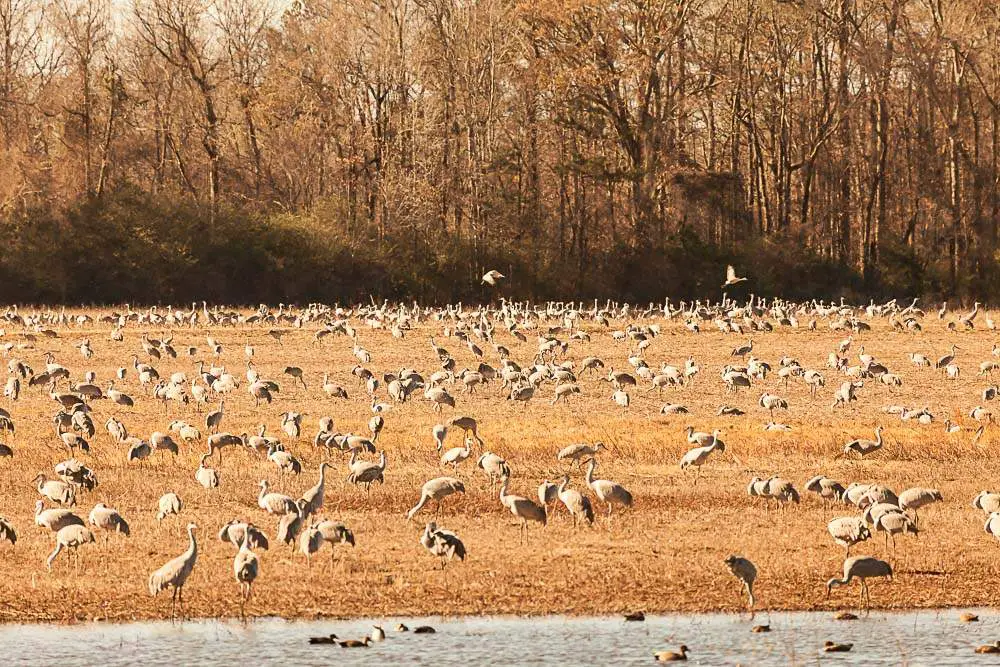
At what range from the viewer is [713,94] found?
6556 centimetres

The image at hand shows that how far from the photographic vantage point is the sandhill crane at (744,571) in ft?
45.2

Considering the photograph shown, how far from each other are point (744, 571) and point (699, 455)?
671cm

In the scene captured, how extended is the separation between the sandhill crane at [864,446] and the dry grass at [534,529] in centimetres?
22

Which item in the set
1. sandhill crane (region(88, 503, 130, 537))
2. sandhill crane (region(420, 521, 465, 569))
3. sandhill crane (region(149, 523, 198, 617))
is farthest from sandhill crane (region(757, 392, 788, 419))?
sandhill crane (region(149, 523, 198, 617))

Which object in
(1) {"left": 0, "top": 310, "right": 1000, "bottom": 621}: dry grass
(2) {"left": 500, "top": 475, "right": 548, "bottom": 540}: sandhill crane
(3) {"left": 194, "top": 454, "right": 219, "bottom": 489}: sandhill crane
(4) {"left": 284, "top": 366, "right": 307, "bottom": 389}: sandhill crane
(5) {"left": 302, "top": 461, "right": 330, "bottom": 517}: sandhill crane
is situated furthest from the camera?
(4) {"left": 284, "top": 366, "right": 307, "bottom": 389}: sandhill crane

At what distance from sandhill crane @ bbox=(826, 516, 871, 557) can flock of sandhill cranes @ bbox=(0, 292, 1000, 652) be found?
0.02m

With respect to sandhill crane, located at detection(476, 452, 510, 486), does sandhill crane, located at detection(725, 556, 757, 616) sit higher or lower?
lower

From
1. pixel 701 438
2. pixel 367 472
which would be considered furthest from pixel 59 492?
pixel 701 438

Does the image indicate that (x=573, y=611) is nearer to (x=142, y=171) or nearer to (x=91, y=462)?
(x=91, y=462)

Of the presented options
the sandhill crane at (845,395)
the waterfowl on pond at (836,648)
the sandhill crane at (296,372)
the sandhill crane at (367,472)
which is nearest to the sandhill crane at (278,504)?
the sandhill crane at (367,472)

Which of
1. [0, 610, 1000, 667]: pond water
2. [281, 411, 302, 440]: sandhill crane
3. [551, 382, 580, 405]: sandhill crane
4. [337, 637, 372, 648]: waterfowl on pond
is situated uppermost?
[551, 382, 580, 405]: sandhill crane

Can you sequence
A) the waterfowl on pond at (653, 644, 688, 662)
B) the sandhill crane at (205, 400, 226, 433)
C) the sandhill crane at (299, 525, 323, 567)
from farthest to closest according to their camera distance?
the sandhill crane at (205, 400, 226, 433)
the sandhill crane at (299, 525, 323, 567)
the waterfowl on pond at (653, 644, 688, 662)

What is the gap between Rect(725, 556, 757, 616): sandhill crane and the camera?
13773 mm

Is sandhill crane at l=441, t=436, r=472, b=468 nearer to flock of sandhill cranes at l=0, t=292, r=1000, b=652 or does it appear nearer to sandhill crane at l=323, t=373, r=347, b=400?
flock of sandhill cranes at l=0, t=292, r=1000, b=652
